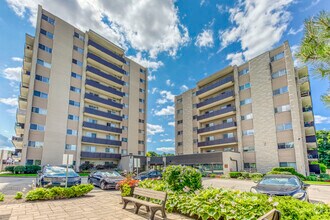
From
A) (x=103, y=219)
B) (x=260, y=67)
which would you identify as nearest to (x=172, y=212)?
(x=103, y=219)

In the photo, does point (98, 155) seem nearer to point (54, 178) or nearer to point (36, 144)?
point (36, 144)

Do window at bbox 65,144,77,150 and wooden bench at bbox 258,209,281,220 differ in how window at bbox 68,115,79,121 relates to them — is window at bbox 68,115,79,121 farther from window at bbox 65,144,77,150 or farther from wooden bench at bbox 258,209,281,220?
wooden bench at bbox 258,209,281,220

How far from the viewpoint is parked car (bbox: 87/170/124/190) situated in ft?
49.9

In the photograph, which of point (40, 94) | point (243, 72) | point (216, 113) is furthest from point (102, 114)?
point (243, 72)

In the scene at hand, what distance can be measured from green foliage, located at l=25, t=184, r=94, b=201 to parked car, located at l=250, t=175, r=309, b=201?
29.6 ft

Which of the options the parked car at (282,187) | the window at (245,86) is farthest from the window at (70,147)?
the parked car at (282,187)

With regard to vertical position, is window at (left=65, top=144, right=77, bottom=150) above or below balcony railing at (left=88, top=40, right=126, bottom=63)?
below

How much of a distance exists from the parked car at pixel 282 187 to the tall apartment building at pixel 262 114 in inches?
830

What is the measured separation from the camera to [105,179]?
15.4m

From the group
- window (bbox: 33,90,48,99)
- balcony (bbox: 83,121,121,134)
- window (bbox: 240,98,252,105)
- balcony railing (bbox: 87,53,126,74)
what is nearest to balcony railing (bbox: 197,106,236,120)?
window (bbox: 240,98,252,105)

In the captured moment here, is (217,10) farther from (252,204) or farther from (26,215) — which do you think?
(26,215)

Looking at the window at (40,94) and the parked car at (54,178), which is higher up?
the window at (40,94)

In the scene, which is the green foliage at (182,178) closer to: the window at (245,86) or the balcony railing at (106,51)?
the window at (245,86)

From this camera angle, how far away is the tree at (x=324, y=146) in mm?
48672
